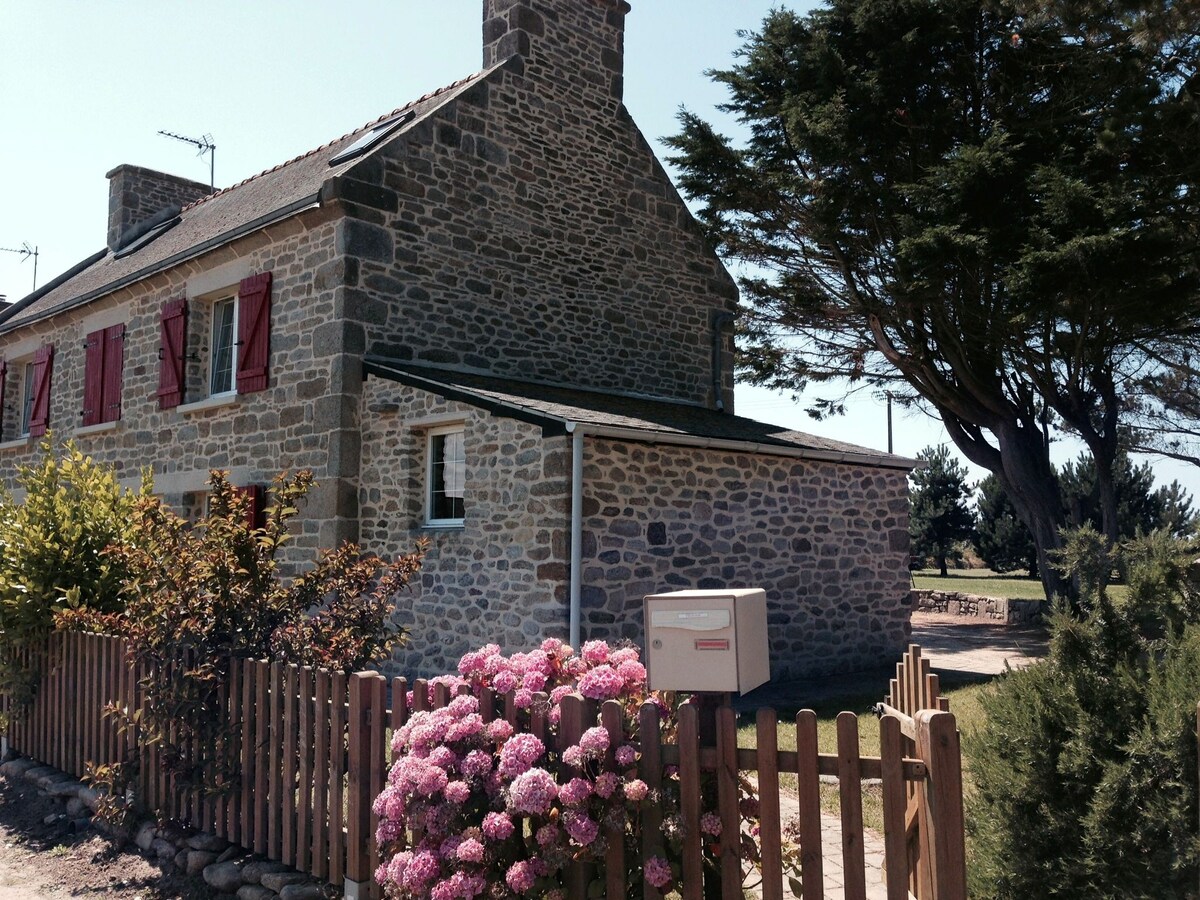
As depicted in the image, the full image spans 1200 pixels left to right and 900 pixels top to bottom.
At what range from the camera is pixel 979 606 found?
806 inches

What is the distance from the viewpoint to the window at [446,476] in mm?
9969

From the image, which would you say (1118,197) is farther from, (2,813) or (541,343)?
(2,813)

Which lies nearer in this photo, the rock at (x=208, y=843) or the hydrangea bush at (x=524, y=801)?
the hydrangea bush at (x=524, y=801)

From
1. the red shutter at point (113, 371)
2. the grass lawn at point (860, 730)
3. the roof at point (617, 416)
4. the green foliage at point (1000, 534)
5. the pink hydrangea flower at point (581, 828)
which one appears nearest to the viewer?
the pink hydrangea flower at point (581, 828)

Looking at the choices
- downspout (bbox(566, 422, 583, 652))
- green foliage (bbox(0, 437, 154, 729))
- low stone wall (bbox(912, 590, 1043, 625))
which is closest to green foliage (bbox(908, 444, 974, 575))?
low stone wall (bbox(912, 590, 1043, 625))

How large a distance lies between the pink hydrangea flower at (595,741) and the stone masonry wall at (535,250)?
324 inches

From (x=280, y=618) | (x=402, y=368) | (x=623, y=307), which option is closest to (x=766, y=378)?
(x=623, y=307)

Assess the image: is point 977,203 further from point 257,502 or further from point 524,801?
point 524,801

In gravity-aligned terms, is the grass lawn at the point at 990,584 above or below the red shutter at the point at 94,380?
below

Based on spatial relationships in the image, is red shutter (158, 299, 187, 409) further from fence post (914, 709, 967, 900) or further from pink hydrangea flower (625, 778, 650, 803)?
fence post (914, 709, 967, 900)

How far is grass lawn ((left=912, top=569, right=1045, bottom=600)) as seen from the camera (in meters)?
23.3

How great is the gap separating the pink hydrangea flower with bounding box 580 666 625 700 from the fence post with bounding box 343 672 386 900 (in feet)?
3.48

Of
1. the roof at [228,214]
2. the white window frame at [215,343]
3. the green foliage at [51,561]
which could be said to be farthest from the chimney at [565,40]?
the green foliage at [51,561]

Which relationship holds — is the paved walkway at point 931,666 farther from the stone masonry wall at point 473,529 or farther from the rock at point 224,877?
the rock at point 224,877
